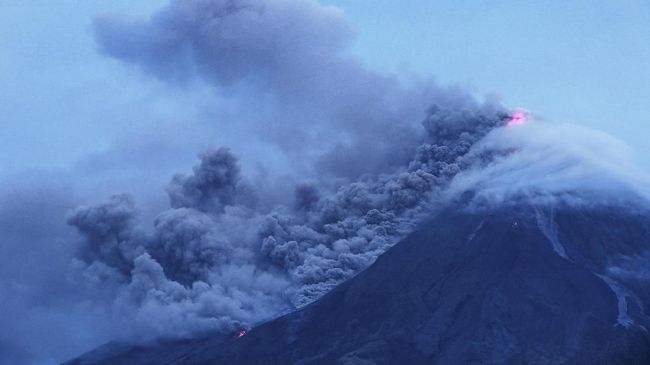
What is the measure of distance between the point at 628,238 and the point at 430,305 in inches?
622

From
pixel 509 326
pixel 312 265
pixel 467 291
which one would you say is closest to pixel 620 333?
pixel 509 326

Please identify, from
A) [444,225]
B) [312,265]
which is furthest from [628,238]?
[312,265]

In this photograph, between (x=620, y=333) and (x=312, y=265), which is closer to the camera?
(x=620, y=333)

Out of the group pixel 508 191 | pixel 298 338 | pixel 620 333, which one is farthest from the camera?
pixel 508 191

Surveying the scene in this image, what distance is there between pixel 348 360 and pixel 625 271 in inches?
Answer: 741

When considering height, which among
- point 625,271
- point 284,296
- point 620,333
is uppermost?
point 284,296

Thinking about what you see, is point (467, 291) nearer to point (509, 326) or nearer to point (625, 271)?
point (509, 326)

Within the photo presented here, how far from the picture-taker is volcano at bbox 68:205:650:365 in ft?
179

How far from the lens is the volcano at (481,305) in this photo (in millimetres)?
54625

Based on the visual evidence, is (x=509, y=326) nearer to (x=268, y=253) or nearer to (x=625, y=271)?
(x=625, y=271)

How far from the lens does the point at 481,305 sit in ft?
192

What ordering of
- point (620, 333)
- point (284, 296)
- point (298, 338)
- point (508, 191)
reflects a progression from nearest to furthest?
point (620, 333) < point (298, 338) < point (284, 296) < point (508, 191)

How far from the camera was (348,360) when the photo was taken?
55406 millimetres

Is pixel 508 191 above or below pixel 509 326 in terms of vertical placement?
above
